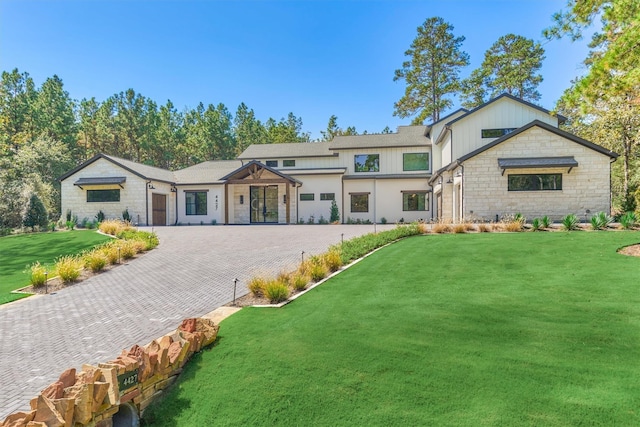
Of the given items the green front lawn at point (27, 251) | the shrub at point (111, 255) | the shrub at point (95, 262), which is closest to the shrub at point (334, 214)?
the green front lawn at point (27, 251)

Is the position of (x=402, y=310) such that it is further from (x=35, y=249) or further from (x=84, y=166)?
(x=84, y=166)

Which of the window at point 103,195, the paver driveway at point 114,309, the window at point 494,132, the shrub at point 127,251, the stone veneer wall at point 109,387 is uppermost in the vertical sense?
the window at point 494,132

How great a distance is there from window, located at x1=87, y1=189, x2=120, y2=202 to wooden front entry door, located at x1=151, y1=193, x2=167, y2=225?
291 centimetres

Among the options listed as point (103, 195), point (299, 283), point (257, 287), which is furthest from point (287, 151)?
point (257, 287)

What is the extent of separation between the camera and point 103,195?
27156mm

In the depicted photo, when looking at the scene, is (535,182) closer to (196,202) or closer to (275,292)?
(275,292)

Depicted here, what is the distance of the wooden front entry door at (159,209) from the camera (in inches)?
1061

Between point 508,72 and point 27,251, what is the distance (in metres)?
44.2

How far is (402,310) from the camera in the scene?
5.66 m

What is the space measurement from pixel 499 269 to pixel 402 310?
4.21 m

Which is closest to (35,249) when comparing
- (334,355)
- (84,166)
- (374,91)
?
(84,166)

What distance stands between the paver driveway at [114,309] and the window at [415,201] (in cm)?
1545

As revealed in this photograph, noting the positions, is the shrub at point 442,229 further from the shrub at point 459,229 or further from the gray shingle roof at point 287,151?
the gray shingle roof at point 287,151

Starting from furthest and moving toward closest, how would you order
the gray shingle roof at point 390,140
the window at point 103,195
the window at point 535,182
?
1. the gray shingle roof at point 390,140
2. the window at point 103,195
3. the window at point 535,182
